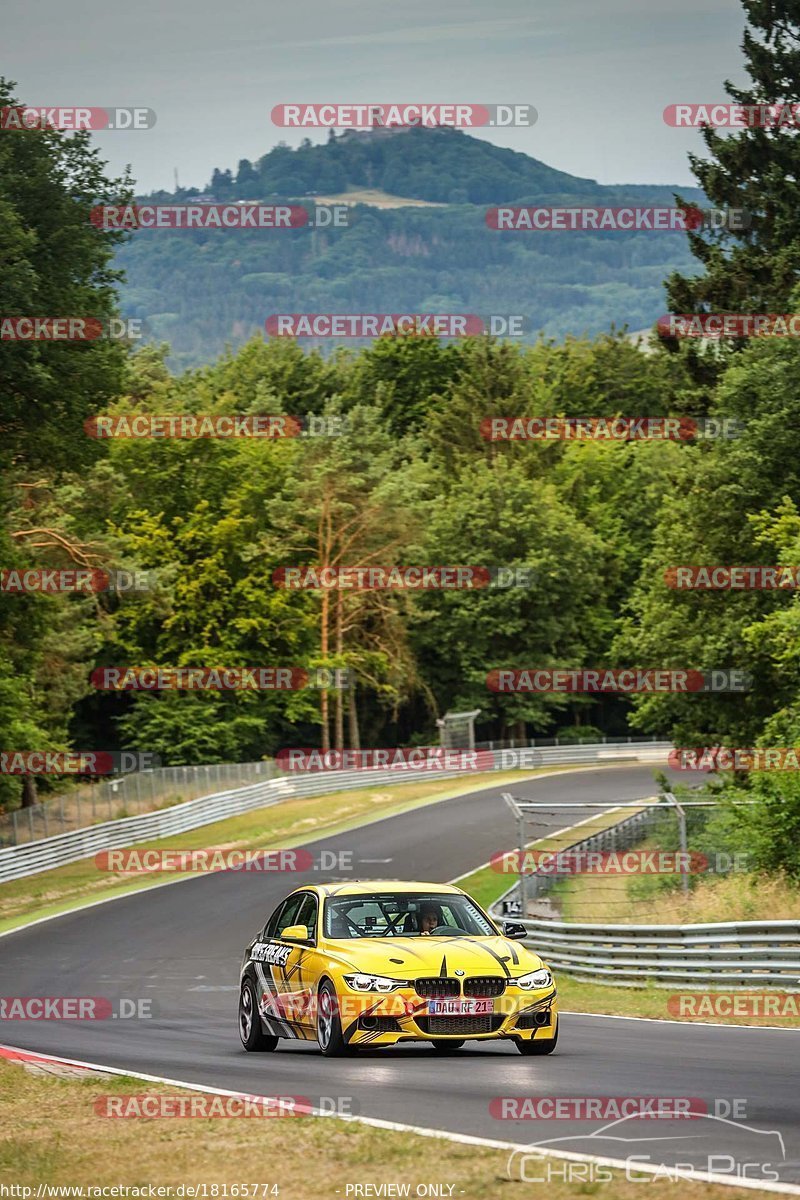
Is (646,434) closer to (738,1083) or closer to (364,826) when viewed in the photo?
(364,826)

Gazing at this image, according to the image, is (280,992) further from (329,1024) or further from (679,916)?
(679,916)

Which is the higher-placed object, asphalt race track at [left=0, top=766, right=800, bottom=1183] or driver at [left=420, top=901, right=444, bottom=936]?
driver at [left=420, top=901, right=444, bottom=936]

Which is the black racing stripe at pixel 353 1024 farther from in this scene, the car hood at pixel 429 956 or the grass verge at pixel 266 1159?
the grass verge at pixel 266 1159

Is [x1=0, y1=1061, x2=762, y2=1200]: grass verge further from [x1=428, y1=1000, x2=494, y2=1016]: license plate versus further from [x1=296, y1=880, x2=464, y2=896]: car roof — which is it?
[x1=296, y1=880, x2=464, y2=896]: car roof

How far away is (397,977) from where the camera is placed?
13.1 m

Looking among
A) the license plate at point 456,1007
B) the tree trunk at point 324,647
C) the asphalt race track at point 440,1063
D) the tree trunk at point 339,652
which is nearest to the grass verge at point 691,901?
the asphalt race track at point 440,1063

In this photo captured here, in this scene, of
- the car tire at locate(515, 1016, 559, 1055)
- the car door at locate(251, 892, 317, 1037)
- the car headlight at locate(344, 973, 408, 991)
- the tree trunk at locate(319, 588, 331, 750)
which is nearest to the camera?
the car headlight at locate(344, 973, 408, 991)

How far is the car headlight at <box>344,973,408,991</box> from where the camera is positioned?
42.8 ft

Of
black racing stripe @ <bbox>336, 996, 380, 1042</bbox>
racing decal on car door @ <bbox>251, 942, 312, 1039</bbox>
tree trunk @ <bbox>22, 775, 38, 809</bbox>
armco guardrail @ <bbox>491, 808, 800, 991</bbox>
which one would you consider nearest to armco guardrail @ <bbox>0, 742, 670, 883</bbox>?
tree trunk @ <bbox>22, 775, 38, 809</bbox>

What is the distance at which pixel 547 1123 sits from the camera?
31.4 ft

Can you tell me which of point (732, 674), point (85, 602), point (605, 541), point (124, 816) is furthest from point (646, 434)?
point (732, 674)

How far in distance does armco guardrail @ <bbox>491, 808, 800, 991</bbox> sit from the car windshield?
528cm

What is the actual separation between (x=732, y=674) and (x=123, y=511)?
4240cm

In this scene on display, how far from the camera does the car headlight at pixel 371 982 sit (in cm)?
1305
